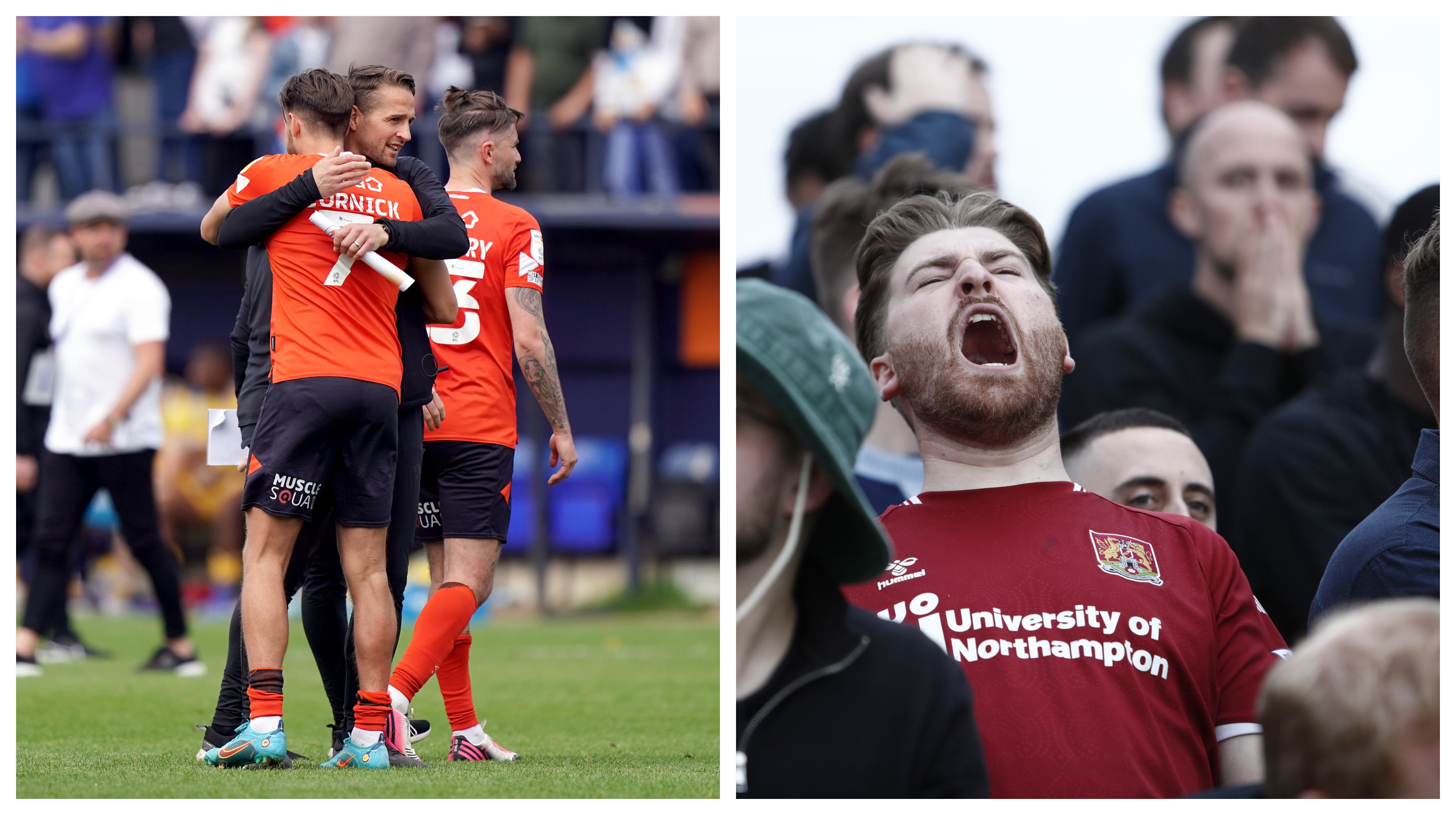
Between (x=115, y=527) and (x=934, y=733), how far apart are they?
432 inches

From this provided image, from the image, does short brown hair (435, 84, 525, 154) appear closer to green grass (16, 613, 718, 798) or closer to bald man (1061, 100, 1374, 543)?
green grass (16, 613, 718, 798)

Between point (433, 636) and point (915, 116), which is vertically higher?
point (915, 116)

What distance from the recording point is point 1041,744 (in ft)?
8.38

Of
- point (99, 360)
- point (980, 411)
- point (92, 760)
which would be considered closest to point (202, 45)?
point (99, 360)

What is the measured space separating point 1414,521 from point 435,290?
7.00 feet

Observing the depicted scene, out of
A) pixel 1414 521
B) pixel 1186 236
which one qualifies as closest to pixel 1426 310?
pixel 1414 521

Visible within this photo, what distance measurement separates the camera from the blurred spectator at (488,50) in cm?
1114

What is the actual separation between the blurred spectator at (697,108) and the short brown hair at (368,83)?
7.38m

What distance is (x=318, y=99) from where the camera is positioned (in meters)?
3.46

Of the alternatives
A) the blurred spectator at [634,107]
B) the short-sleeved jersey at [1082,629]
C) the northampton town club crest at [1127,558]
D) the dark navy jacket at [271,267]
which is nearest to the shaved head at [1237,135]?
the dark navy jacket at [271,267]

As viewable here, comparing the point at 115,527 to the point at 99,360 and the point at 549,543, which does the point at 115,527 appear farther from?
the point at 99,360

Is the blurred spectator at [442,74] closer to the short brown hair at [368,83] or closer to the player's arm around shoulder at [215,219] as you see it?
the short brown hair at [368,83]

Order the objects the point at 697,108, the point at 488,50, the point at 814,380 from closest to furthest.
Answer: the point at 814,380
the point at 488,50
the point at 697,108

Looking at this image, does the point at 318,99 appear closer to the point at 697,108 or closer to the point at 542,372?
the point at 542,372
